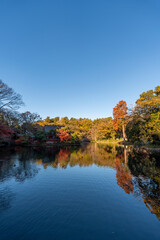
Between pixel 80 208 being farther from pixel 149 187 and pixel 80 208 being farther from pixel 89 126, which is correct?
pixel 89 126

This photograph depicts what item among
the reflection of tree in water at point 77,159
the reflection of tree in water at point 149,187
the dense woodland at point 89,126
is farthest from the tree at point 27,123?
the reflection of tree in water at point 149,187

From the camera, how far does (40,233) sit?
4340 mm

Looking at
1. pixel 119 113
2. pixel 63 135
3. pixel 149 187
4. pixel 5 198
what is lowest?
pixel 5 198

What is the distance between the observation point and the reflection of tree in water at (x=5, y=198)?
6071 mm

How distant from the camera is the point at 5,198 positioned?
22.4 feet

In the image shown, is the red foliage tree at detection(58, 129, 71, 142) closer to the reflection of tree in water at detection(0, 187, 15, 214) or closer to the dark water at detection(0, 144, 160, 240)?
the dark water at detection(0, 144, 160, 240)

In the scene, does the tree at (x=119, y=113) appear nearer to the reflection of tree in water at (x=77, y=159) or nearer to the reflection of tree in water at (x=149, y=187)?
the reflection of tree in water at (x=77, y=159)

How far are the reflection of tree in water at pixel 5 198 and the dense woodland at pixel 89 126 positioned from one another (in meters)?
12.7

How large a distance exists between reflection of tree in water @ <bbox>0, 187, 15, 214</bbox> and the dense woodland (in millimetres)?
12697

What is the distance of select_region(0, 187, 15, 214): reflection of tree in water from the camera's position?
6.07m

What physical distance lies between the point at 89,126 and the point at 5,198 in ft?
193

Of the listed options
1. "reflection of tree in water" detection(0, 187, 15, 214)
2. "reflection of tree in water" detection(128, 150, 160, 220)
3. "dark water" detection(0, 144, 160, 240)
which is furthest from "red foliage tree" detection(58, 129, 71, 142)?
"reflection of tree in water" detection(0, 187, 15, 214)

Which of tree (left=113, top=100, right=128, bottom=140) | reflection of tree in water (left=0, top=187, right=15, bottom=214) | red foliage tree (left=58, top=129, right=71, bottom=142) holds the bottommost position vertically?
reflection of tree in water (left=0, top=187, right=15, bottom=214)

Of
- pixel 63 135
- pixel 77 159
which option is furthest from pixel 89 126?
pixel 77 159
